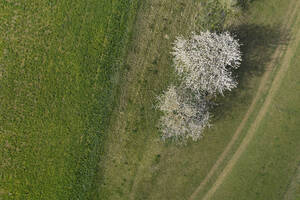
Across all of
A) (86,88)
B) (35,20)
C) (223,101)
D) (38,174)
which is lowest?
(38,174)

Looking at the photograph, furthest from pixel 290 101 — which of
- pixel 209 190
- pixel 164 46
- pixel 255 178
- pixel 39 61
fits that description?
pixel 39 61

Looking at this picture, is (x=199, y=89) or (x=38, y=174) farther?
(x=38, y=174)

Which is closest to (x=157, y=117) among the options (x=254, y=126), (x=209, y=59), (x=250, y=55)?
(x=209, y=59)

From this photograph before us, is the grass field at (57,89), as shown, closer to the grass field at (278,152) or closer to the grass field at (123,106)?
the grass field at (123,106)

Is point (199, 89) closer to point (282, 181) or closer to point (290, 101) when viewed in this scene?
point (290, 101)

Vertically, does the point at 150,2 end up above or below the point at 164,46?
above

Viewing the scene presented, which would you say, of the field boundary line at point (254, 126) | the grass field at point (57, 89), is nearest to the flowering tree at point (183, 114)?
the field boundary line at point (254, 126)

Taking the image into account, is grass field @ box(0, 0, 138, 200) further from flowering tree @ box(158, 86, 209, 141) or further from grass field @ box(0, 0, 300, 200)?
flowering tree @ box(158, 86, 209, 141)

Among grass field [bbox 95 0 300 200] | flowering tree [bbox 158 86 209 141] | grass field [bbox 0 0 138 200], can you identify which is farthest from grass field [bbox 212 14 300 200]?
grass field [bbox 0 0 138 200]
